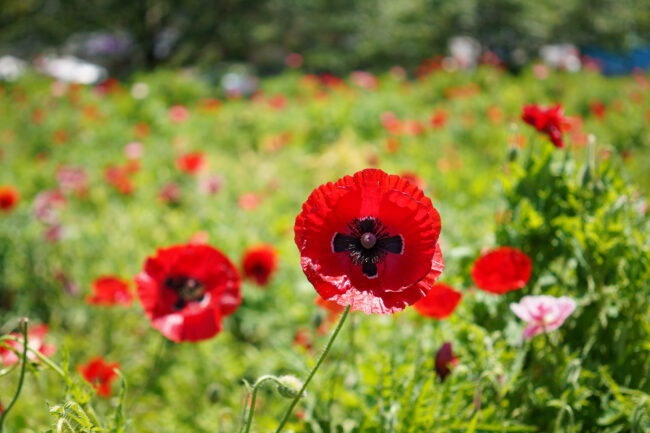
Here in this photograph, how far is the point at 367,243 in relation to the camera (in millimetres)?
879

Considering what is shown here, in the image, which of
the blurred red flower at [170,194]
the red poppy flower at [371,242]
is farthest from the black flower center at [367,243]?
the blurred red flower at [170,194]

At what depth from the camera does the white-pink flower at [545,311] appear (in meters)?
1.05

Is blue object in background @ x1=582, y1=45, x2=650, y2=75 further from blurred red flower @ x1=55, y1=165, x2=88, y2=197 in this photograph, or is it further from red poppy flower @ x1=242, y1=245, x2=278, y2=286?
red poppy flower @ x1=242, y1=245, x2=278, y2=286

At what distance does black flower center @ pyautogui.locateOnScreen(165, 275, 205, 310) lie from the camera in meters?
1.33

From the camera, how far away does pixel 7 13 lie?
1017 cm

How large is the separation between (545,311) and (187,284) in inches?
35.8

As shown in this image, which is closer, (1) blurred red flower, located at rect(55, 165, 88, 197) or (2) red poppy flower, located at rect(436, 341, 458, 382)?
(2) red poppy flower, located at rect(436, 341, 458, 382)

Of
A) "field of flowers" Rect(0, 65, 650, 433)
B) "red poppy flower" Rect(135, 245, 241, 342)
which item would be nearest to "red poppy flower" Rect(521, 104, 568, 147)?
"field of flowers" Rect(0, 65, 650, 433)

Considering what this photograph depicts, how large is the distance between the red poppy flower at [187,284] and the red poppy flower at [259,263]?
85 cm

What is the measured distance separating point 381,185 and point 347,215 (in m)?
0.08

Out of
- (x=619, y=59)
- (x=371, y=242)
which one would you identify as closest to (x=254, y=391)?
(x=371, y=242)

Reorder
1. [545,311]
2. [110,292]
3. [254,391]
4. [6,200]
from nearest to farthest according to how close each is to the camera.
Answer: [254,391] → [545,311] → [110,292] → [6,200]

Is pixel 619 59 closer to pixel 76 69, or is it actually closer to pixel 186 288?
pixel 186 288

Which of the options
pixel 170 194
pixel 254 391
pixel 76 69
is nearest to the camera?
pixel 254 391
